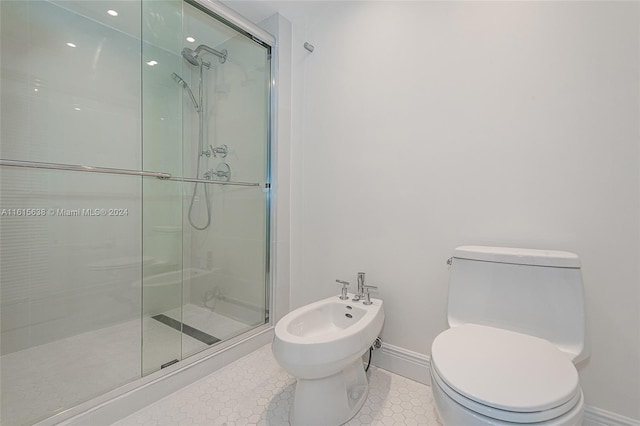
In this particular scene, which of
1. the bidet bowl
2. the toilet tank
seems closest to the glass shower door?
the bidet bowl

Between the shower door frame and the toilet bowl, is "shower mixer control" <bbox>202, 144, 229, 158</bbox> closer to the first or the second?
the shower door frame

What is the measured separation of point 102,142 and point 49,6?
745 millimetres

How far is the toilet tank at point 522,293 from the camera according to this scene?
103 centimetres

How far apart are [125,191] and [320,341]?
168 cm

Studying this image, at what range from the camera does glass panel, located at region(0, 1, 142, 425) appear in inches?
55.8

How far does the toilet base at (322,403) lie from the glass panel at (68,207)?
831mm

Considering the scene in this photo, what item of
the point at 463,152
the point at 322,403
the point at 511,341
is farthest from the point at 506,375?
the point at 463,152

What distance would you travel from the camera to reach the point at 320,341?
1.05 meters

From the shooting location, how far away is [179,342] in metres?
1.56

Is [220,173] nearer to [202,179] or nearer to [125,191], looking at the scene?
[202,179]

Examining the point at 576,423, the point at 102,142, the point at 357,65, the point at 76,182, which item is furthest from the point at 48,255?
the point at 576,423

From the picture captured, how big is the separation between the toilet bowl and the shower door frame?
60cm

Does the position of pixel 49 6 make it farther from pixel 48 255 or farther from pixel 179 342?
pixel 179 342

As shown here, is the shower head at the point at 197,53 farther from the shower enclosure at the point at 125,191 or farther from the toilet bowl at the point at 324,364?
the toilet bowl at the point at 324,364
